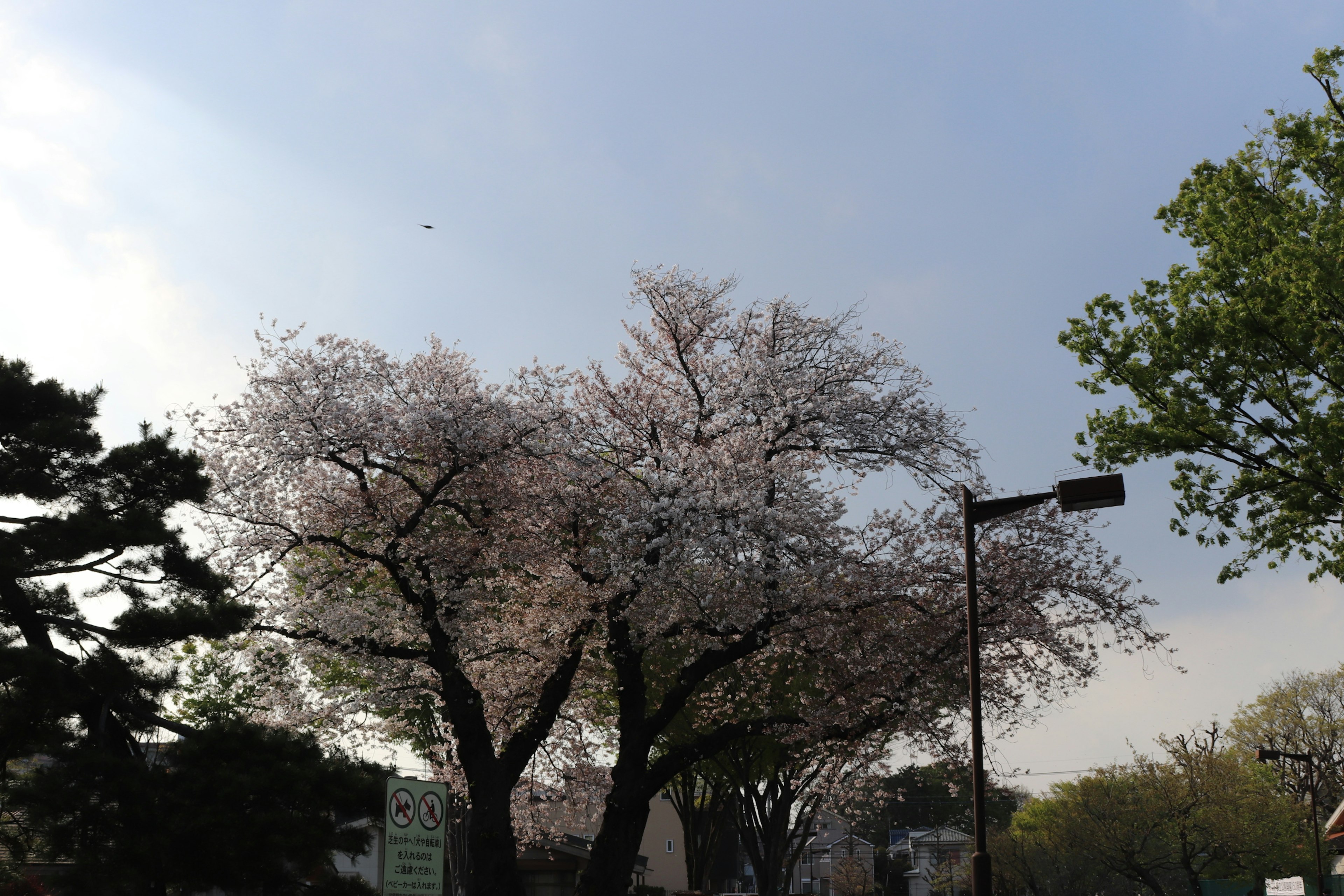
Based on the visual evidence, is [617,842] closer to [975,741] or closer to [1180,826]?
[975,741]

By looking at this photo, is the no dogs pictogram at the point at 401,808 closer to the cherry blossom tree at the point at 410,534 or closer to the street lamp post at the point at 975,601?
the street lamp post at the point at 975,601

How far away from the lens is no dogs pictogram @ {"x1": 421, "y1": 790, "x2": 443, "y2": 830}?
861cm

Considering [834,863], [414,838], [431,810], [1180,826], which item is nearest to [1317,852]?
[1180,826]

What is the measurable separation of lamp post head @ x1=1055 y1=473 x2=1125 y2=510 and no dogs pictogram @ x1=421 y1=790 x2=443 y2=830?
8.26 meters

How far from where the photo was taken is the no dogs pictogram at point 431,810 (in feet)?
28.2

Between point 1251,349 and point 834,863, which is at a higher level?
point 1251,349

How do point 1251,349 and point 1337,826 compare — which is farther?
point 1337,826

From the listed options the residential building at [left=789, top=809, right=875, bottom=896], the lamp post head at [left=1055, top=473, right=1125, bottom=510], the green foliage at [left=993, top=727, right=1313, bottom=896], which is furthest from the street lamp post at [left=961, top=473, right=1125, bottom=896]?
the residential building at [left=789, top=809, right=875, bottom=896]

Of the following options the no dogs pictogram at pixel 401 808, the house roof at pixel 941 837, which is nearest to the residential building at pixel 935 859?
the house roof at pixel 941 837

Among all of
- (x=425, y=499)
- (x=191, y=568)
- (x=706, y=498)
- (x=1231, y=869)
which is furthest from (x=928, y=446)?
(x=1231, y=869)

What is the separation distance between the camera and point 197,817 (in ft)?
37.5

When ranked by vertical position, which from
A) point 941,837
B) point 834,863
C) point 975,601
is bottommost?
point 834,863

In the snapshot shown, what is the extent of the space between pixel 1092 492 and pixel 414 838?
8.98 m

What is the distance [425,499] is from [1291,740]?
51.1 m
